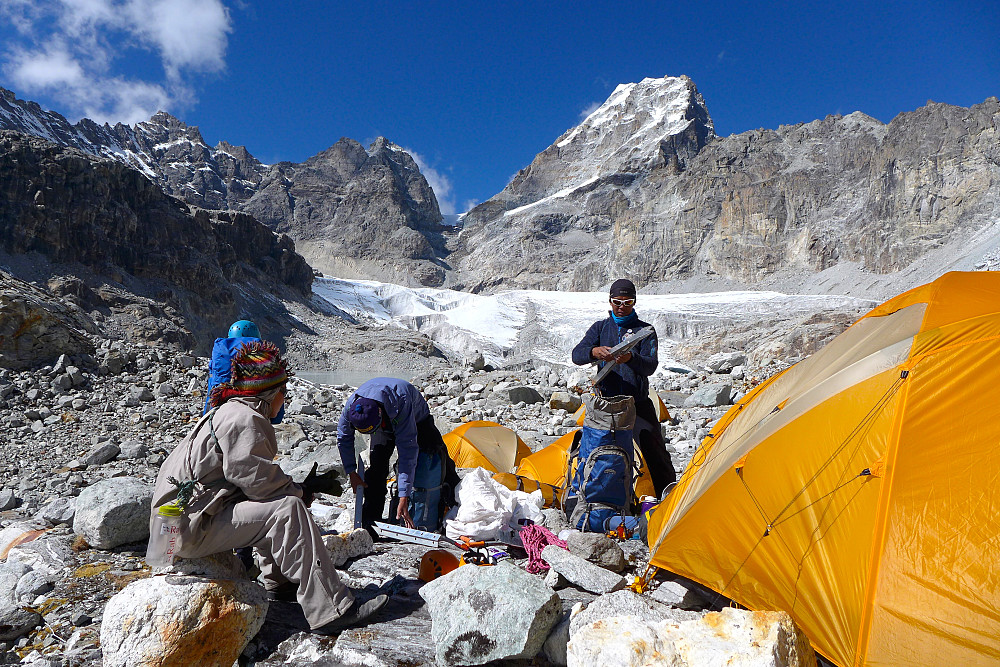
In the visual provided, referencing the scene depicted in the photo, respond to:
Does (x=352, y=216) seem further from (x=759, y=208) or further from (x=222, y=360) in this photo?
(x=222, y=360)

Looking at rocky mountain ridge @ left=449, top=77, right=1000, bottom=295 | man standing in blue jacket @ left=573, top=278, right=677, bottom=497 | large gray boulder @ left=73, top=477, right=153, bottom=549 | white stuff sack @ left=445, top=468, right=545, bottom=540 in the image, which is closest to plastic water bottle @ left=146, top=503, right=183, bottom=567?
large gray boulder @ left=73, top=477, right=153, bottom=549

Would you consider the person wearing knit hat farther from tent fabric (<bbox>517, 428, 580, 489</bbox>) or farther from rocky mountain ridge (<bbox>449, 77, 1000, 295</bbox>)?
rocky mountain ridge (<bbox>449, 77, 1000, 295</bbox>)

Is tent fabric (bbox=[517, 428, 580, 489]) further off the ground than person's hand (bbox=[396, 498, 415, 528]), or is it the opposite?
tent fabric (bbox=[517, 428, 580, 489])

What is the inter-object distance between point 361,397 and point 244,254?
6523 cm

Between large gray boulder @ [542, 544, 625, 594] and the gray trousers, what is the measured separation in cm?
120

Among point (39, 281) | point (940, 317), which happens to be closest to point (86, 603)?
point (940, 317)

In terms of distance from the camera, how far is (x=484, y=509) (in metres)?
4.16

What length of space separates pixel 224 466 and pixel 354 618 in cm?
95

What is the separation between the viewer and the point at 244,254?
61.6 metres

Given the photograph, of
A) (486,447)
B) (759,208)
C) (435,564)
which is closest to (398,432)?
(435,564)

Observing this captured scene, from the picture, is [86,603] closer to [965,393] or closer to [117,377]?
[965,393]

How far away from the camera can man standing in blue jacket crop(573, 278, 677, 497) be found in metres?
3.96

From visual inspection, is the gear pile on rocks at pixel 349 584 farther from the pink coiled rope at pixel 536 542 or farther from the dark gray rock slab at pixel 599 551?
the pink coiled rope at pixel 536 542

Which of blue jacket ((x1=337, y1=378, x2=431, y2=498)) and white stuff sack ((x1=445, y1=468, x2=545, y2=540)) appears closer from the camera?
blue jacket ((x1=337, y1=378, x2=431, y2=498))
